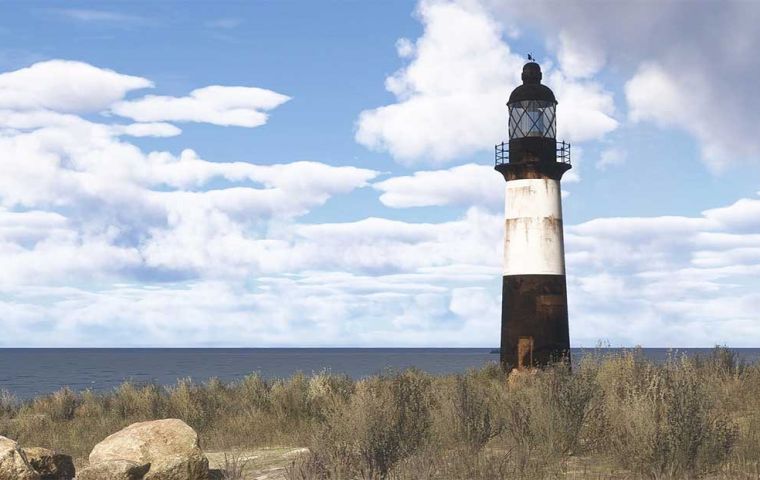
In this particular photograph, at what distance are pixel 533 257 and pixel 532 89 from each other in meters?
4.58

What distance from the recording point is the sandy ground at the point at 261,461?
1172cm

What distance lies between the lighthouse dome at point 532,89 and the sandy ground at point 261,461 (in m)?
12.3

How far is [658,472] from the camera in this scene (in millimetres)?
9578

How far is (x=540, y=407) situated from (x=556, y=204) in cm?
1054

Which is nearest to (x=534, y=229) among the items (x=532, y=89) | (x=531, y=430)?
(x=532, y=89)

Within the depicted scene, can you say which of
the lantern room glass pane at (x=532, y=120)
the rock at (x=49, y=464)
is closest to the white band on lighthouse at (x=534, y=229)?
the lantern room glass pane at (x=532, y=120)

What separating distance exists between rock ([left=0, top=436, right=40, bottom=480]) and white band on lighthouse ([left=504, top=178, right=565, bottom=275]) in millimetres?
13050

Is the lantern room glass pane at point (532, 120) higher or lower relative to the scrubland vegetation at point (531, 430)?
higher

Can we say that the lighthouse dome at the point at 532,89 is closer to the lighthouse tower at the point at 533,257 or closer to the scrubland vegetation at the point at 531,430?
the lighthouse tower at the point at 533,257

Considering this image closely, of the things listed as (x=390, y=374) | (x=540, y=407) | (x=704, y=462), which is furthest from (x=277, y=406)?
(x=704, y=462)

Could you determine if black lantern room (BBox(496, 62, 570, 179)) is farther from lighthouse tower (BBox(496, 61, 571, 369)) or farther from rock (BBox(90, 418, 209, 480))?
rock (BBox(90, 418, 209, 480))

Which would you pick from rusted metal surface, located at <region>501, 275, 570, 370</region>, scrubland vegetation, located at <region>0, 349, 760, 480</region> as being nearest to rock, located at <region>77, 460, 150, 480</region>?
scrubland vegetation, located at <region>0, 349, 760, 480</region>

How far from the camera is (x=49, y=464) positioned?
12.6 metres

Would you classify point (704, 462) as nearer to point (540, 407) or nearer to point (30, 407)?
point (540, 407)
